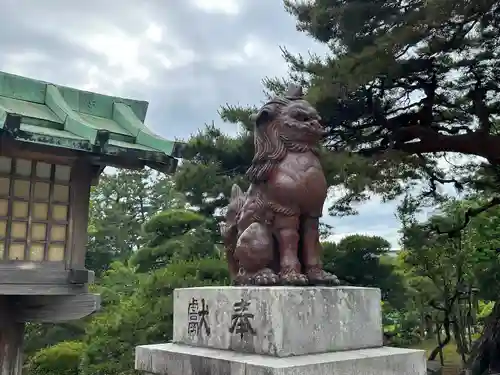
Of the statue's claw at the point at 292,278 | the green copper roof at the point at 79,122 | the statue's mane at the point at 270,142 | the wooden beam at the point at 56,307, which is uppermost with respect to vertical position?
the green copper roof at the point at 79,122

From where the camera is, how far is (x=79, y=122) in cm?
496

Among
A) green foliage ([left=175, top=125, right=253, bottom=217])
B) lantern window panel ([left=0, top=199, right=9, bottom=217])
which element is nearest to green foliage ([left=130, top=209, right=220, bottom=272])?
green foliage ([left=175, top=125, right=253, bottom=217])

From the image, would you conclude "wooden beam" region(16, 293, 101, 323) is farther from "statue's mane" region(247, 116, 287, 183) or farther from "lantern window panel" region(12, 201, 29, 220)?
"statue's mane" region(247, 116, 287, 183)

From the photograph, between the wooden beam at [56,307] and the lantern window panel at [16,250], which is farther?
the wooden beam at [56,307]

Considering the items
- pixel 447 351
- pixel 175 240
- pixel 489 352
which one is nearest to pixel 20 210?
pixel 175 240

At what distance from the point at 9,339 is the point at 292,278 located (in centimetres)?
392

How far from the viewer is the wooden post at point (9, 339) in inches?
213

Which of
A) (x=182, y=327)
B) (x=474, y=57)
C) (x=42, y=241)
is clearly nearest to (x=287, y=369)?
(x=182, y=327)

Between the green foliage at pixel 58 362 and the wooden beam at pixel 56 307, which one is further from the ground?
the wooden beam at pixel 56 307

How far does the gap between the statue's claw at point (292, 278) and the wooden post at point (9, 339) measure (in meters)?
3.72

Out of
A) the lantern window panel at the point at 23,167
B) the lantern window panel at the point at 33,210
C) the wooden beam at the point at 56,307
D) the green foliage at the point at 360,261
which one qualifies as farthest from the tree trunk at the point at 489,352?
the lantern window panel at the point at 23,167

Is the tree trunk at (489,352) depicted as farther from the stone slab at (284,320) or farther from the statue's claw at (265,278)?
the statue's claw at (265,278)

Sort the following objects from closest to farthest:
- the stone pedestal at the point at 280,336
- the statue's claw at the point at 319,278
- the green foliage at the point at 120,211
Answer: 1. the stone pedestal at the point at 280,336
2. the statue's claw at the point at 319,278
3. the green foliage at the point at 120,211

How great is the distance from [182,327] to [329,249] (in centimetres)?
512
